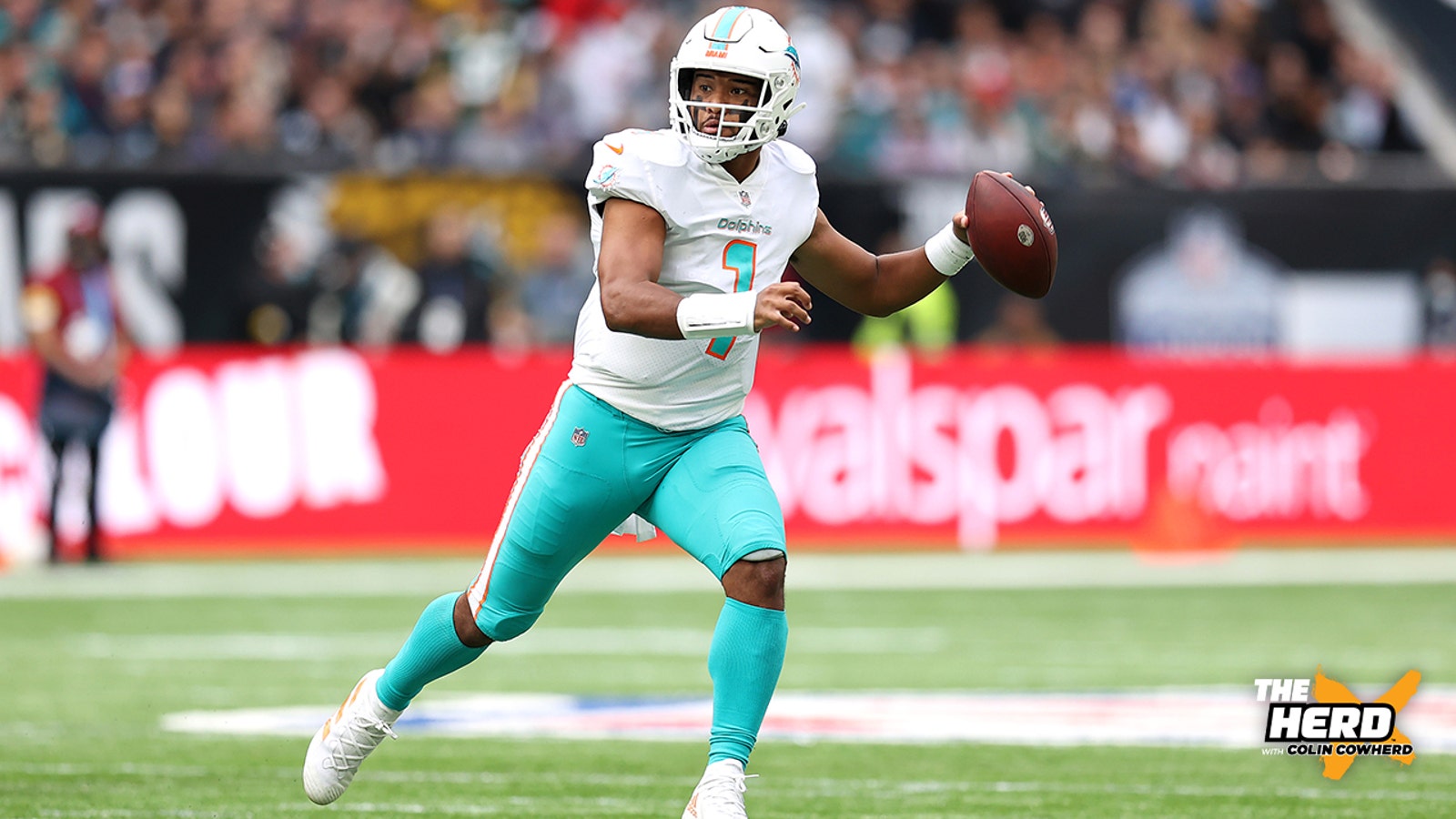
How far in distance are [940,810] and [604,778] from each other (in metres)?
1.04

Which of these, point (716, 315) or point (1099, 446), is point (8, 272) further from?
point (716, 315)

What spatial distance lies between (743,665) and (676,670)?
3.86m

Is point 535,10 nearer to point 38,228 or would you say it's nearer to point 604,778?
point 38,228

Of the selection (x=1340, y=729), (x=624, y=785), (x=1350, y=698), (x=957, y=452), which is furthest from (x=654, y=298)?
(x=957, y=452)

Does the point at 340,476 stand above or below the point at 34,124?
Result: below

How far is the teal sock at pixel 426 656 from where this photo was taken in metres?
5.19

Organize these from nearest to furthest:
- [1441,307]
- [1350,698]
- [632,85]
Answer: [1350,698] < [632,85] < [1441,307]

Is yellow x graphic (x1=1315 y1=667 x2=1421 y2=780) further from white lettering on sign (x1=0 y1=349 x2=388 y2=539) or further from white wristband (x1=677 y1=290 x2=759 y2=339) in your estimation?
white lettering on sign (x1=0 y1=349 x2=388 y2=539)

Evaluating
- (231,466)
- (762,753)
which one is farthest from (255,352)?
(762,753)

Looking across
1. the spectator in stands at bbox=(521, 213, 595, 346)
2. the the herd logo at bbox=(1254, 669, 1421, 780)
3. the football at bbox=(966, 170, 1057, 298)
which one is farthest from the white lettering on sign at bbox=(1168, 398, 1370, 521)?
the football at bbox=(966, 170, 1057, 298)

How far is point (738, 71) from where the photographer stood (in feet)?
16.1

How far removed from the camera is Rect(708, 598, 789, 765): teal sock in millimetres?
4672

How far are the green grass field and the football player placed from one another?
1.72ft

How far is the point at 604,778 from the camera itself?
19.1 feet
